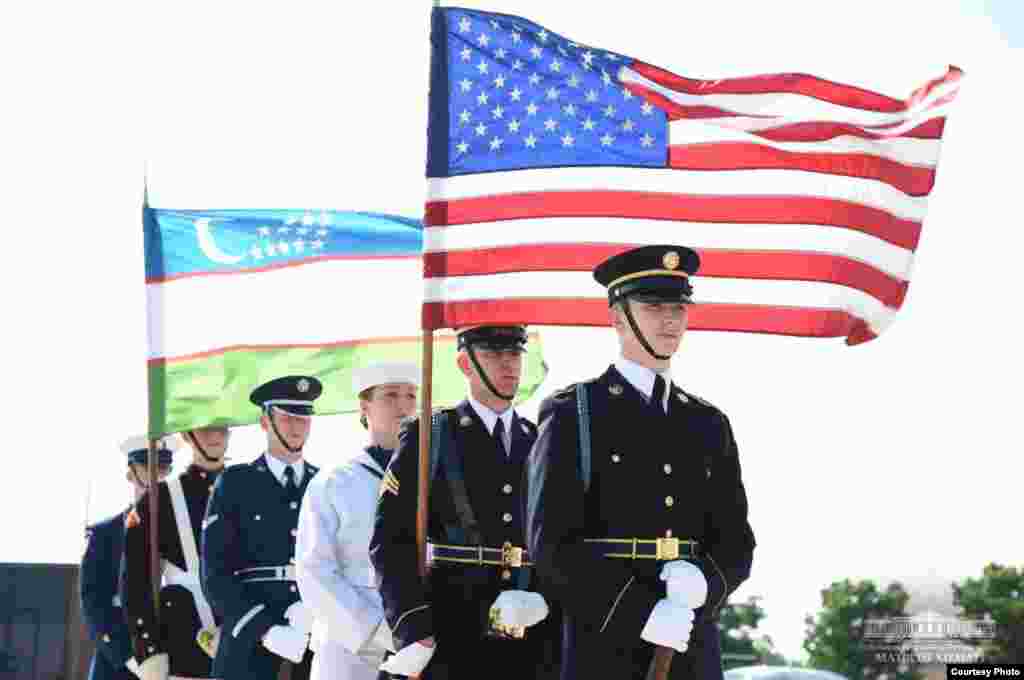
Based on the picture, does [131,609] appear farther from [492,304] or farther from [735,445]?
[735,445]

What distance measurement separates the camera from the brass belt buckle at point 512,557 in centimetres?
764

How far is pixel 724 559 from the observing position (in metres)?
6.87

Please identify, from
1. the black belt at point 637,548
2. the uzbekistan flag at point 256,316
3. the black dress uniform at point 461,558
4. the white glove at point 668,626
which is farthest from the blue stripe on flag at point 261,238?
the white glove at point 668,626

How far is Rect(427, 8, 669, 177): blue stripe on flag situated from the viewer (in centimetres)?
798

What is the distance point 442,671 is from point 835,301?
2.27 meters

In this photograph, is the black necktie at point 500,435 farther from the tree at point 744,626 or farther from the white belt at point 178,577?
the tree at point 744,626

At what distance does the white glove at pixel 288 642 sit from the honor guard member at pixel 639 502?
3443mm

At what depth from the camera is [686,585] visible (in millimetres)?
6562

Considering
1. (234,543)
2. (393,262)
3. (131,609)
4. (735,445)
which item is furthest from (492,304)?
(131,609)

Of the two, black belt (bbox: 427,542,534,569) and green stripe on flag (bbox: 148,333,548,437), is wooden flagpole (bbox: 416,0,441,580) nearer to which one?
black belt (bbox: 427,542,534,569)

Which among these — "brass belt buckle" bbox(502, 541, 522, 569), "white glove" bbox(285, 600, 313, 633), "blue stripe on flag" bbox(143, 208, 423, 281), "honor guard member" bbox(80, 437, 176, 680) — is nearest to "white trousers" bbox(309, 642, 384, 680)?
"white glove" bbox(285, 600, 313, 633)

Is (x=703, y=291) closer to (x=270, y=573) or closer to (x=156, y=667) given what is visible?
(x=270, y=573)

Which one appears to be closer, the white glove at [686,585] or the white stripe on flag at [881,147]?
the white glove at [686,585]

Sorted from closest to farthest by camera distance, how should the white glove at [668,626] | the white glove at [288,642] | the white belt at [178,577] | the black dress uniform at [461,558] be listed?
the white glove at [668,626] < the black dress uniform at [461,558] < the white glove at [288,642] < the white belt at [178,577]
